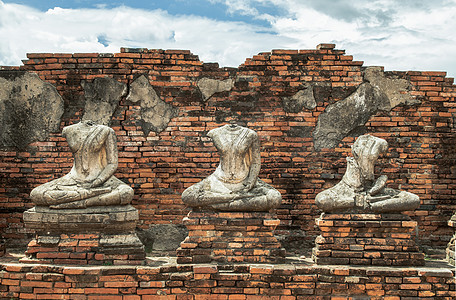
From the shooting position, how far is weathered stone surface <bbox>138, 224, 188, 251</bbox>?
7383 mm

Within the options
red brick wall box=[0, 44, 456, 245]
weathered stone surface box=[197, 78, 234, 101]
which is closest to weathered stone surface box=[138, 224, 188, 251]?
red brick wall box=[0, 44, 456, 245]

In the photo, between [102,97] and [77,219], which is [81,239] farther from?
[102,97]

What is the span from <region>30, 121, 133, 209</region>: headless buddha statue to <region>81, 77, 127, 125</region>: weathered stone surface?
3.90 ft

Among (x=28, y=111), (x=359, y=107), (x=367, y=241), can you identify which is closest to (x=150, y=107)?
(x=28, y=111)

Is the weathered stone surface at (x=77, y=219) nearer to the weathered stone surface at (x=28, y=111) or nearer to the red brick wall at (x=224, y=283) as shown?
the red brick wall at (x=224, y=283)

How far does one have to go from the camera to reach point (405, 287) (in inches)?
220

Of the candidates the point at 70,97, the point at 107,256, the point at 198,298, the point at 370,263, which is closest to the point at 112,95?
the point at 70,97

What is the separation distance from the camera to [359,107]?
7531mm

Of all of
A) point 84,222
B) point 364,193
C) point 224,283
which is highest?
point 364,193

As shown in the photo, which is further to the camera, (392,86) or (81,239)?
(392,86)

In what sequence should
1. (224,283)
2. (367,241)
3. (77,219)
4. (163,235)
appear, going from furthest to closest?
1. (163,235)
2. (367,241)
3. (77,219)
4. (224,283)

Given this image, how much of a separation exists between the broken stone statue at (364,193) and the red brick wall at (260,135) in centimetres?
128

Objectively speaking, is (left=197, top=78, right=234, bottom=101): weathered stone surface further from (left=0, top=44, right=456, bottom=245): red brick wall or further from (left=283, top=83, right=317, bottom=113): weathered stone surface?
(left=283, top=83, right=317, bottom=113): weathered stone surface

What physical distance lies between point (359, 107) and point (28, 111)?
540cm
